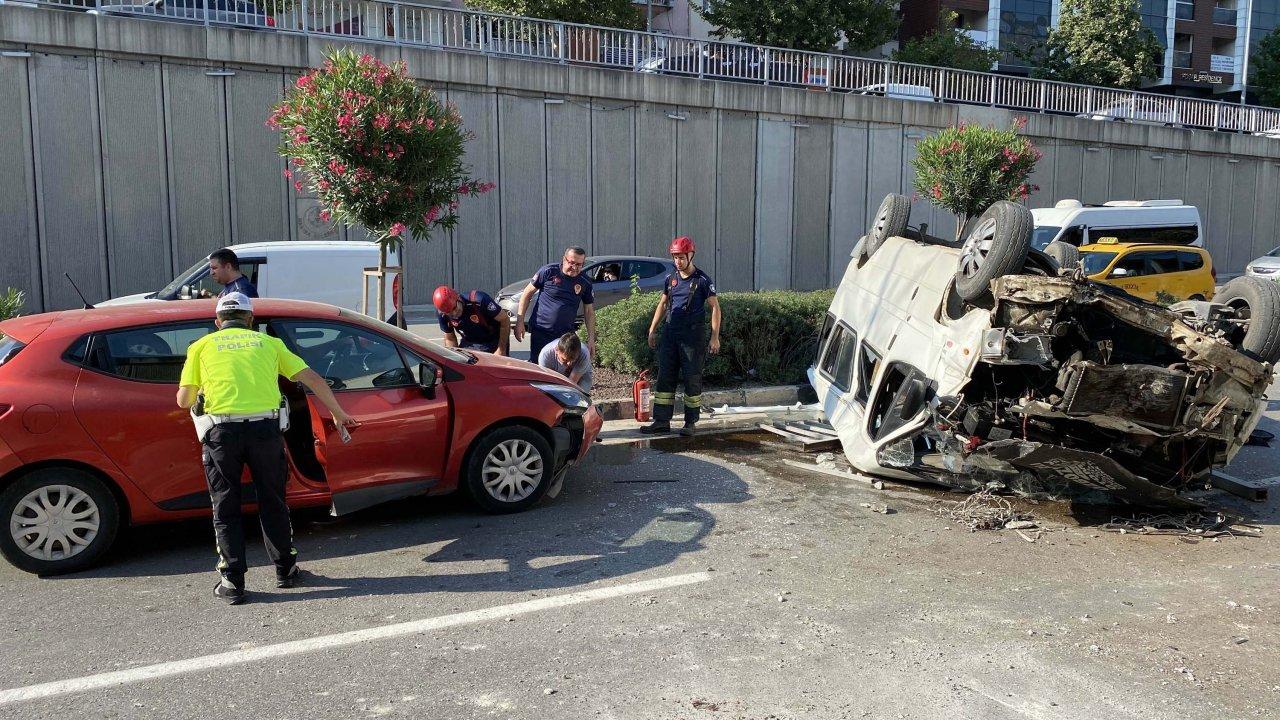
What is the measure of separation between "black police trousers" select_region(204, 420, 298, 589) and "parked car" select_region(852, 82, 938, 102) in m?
21.6

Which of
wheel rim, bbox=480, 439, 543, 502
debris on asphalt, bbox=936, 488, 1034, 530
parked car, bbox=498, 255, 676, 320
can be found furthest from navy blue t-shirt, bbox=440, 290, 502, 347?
parked car, bbox=498, 255, 676, 320

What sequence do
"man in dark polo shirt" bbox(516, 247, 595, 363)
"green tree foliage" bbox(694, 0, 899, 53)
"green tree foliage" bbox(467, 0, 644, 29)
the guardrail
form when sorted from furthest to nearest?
"green tree foliage" bbox(694, 0, 899, 53) → "green tree foliage" bbox(467, 0, 644, 29) → the guardrail → "man in dark polo shirt" bbox(516, 247, 595, 363)

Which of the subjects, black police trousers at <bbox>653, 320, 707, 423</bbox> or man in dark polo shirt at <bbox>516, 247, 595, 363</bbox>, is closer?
man in dark polo shirt at <bbox>516, 247, 595, 363</bbox>

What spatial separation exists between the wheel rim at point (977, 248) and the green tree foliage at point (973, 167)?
525 inches

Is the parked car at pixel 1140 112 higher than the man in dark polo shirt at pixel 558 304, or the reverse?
the parked car at pixel 1140 112

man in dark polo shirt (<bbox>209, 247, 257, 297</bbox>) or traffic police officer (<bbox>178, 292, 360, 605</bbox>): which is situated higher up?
man in dark polo shirt (<bbox>209, 247, 257, 297</bbox>)

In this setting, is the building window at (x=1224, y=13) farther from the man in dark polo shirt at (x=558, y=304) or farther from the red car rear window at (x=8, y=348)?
the red car rear window at (x=8, y=348)

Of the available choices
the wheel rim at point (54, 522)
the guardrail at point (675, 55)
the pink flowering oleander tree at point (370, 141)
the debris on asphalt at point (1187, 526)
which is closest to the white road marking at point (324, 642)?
the wheel rim at point (54, 522)

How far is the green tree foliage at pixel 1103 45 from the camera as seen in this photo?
3606cm

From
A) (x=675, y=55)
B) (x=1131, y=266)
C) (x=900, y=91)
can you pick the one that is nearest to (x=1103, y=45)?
(x=900, y=91)

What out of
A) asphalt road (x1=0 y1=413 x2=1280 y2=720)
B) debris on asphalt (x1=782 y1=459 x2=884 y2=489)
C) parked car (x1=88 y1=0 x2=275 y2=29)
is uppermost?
parked car (x1=88 y1=0 x2=275 y2=29)

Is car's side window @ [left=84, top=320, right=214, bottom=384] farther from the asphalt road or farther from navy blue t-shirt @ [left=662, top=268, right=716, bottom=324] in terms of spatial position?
navy blue t-shirt @ [left=662, top=268, right=716, bottom=324]

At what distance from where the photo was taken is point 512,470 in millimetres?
6477

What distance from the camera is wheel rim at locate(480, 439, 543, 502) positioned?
642 centimetres
